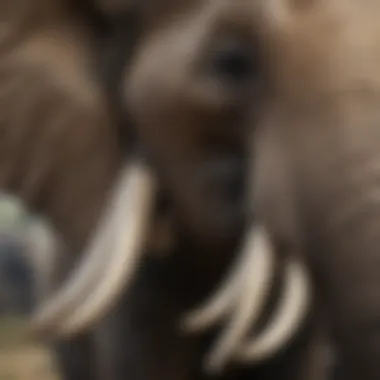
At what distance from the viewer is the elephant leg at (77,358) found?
3.37 feet

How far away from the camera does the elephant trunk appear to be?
724 mm

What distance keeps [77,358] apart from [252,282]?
0.29 meters

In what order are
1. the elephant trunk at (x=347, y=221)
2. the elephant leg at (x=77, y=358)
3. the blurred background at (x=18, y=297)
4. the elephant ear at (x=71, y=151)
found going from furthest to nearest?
the blurred background at (x=18, y=297) < the elephant leg at (x=77, y=358) < the elephant ear at (x=71, y=151) < the elephant trunk at (x=347, y=221)

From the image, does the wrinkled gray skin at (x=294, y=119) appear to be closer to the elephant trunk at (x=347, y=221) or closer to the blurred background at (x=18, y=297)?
the elephant trunk at (x=347, y=221)

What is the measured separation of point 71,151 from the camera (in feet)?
2.83

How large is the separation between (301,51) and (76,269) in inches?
7.8

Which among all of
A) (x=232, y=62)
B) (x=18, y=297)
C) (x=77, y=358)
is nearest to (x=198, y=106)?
(x=232, y=62)

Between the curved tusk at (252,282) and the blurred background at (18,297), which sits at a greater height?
the blurred background at (18,297)

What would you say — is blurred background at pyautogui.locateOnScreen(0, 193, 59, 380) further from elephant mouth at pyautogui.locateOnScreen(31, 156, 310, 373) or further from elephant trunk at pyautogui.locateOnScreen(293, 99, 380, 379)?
elephant trunk at pyautogui.locateOnScreen(293, 99, 380, 379)

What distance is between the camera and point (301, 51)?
78 centimetres

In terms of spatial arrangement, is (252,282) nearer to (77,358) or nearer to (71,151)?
(71,151)

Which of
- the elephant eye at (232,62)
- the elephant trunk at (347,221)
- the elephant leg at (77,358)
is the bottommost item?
the elephant trunk at (347,221)

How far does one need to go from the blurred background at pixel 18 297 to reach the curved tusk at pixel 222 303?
15.1 inches

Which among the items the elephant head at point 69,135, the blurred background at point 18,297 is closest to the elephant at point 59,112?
the elephant head at point 69,135
